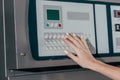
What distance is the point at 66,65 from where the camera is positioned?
0.82 metres

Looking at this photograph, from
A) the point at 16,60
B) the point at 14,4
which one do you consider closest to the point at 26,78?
the point at 16,60

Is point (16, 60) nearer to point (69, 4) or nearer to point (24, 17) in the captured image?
point (24, 17)

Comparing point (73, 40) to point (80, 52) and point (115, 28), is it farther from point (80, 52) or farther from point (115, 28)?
point (115, 28)

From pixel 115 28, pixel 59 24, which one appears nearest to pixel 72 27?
pixel 59 24

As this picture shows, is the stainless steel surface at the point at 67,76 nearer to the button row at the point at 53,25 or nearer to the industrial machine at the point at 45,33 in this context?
the industrial machine at the point at 45,33

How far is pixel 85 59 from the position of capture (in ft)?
2.42

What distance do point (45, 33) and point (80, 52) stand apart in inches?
4.6

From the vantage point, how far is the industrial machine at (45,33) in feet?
2.44

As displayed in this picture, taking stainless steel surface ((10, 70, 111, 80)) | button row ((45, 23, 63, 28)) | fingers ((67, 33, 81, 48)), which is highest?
button row ((45, 23, 63, 28))

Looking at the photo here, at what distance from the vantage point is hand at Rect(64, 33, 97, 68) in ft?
2.42

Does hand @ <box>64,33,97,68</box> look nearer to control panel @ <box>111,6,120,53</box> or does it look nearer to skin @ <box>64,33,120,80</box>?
skin @ <box>64,33,120,80</box>

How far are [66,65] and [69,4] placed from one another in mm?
189

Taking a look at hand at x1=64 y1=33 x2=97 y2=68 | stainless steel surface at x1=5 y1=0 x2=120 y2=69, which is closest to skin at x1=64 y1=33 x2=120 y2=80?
hand at x1=64 y1=33 x2=97 y2=68

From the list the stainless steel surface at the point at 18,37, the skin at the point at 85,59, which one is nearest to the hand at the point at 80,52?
the skin at the point at 85,59
